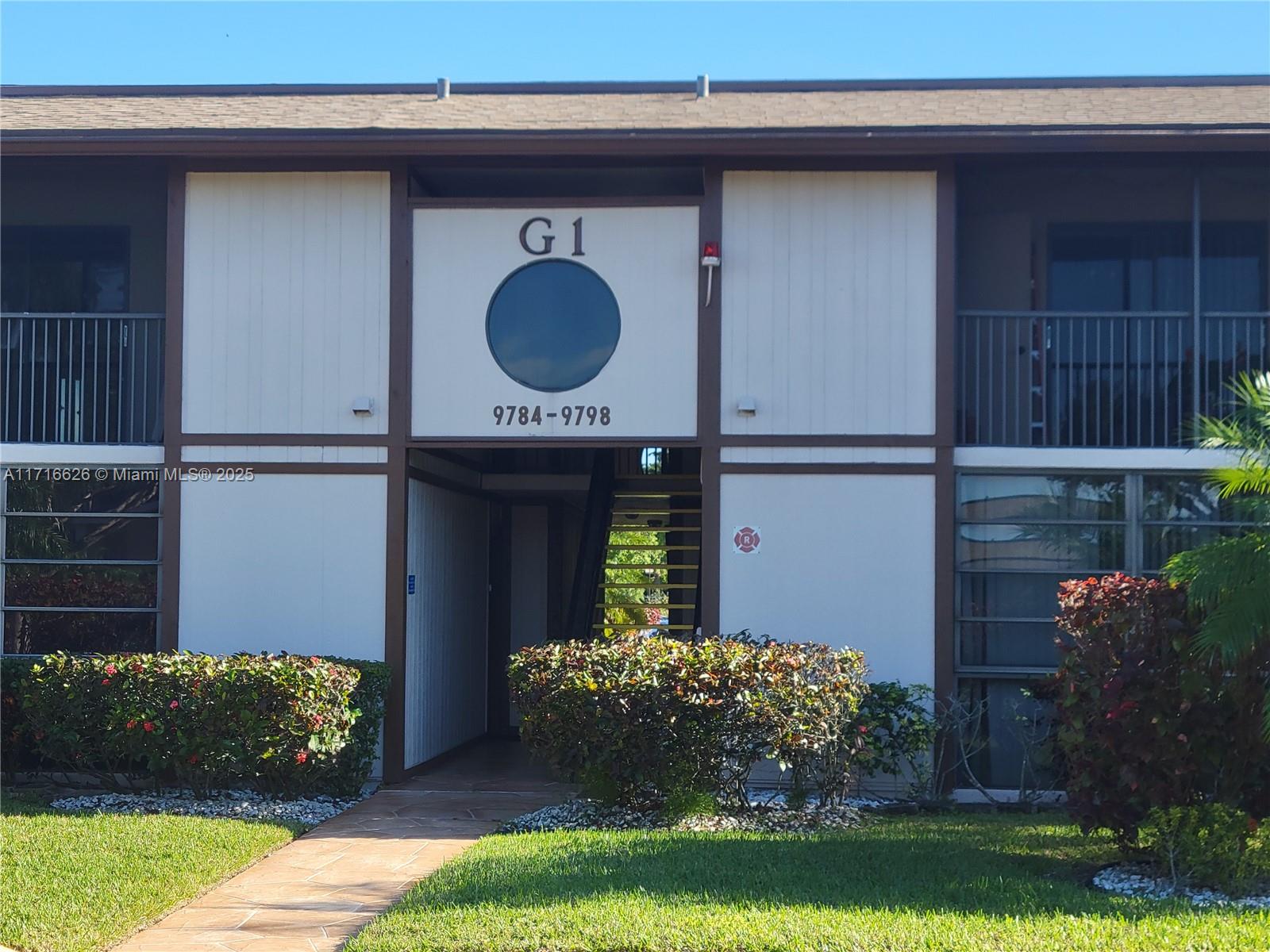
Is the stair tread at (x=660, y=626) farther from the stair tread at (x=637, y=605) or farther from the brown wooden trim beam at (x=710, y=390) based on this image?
the brown wooden trim beam at (x=710, y=390)

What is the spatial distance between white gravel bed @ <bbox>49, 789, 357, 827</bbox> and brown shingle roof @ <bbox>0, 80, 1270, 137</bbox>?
205 inches

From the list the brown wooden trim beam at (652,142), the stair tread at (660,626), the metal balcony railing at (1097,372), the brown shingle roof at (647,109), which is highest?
the brown shingle roof at (647,109)

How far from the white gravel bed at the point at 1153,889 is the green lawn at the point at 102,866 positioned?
5090mm

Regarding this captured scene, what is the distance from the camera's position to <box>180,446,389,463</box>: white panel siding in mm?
10961

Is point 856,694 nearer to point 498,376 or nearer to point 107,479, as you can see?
point 498,376

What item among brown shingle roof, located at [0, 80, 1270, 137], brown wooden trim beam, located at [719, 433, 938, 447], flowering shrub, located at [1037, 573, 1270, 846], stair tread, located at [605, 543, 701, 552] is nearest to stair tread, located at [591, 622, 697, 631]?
stair tread, located at [605, 543, 701, 552]

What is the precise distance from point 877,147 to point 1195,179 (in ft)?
8.64

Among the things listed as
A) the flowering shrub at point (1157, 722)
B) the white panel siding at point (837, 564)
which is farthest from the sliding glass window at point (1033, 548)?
the flowering shrub at point (1157, 722)

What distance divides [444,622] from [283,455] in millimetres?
2458

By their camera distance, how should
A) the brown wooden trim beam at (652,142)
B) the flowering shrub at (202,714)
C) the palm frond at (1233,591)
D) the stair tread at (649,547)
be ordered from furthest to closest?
the stair tread at (649,547) < the brown wooden trim beam at (652,142) < the flowering shrub at (202,714) < the palm frond at (1233,591)

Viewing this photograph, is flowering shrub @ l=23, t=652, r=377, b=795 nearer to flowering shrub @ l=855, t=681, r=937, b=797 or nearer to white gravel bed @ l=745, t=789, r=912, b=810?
white gravel bed @ l=745, t=789, r=912, b=810

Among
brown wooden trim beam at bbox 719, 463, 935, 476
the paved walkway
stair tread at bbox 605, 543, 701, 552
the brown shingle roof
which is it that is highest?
the brown shingle roof

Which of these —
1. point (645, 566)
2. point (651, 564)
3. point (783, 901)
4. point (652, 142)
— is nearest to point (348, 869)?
point (783, 901)

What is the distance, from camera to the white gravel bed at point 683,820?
8828 millimetres
